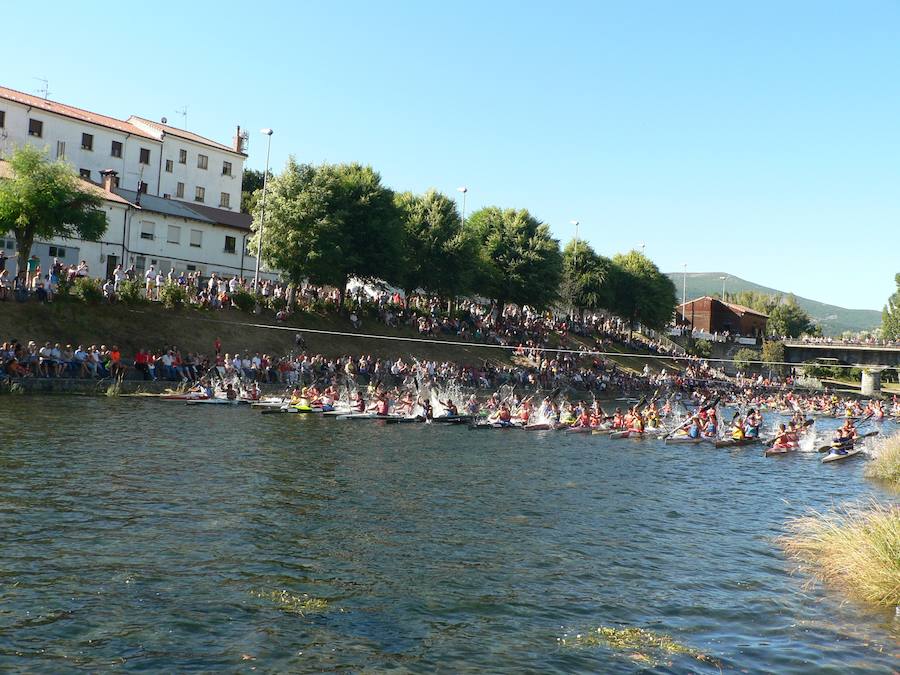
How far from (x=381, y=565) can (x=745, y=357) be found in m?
99.3

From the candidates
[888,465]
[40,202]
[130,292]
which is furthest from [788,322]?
[40,202]

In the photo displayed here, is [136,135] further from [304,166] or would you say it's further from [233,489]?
[233,489]

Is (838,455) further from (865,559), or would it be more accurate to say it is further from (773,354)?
(773,354)

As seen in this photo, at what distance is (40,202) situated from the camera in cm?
4134

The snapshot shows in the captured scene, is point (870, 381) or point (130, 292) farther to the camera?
point (870, 381)

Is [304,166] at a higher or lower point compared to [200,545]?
higher

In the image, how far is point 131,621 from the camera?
11797 millimetres

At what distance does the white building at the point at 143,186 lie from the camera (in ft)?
187

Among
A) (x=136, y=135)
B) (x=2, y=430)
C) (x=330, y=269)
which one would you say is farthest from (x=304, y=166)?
(x=2, y=430)

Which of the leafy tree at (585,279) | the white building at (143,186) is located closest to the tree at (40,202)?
the white building at (143,186)

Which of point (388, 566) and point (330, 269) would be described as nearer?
point (388, 566)

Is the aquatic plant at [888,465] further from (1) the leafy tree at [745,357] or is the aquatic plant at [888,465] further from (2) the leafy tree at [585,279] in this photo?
(1) the leafy tree at [745,357]

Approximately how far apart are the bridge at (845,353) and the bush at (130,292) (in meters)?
88.4

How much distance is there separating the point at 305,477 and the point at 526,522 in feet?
22.7
